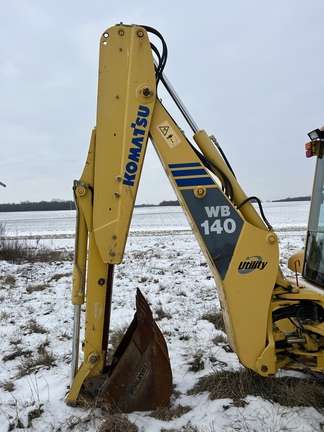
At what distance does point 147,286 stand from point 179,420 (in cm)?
478

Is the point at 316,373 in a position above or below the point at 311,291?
below

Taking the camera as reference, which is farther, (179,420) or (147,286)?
(147,286)

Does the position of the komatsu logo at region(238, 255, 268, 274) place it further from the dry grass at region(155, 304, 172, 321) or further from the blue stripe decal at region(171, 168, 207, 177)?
the dry grass at region(155, 304, 172, 321)

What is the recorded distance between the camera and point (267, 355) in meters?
2.80

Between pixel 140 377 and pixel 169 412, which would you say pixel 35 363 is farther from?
pixel 169 412

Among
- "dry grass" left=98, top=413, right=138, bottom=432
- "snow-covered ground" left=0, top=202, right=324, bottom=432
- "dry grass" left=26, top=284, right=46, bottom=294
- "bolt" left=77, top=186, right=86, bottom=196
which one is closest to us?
"dry grass" left=98, top=413, right=138, bottom=432

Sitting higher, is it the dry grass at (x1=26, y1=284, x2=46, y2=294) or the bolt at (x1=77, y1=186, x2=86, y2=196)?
the bolt at (x1=77, y1=186, x2=86, y2=196)

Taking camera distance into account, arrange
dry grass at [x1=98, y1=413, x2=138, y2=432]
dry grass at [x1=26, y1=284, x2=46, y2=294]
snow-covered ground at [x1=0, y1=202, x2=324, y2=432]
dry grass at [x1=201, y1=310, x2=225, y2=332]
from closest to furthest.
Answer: dry grass at [x1=98, y1=413, x2=138, y2=432], snow-covered ground at [x1=0, y1=202, x2=324, y2=432], dry grass at [x1=201, y1=310, x2=225, y2=332], dry grass at [x1=26, y1=284, x2=46, y2=294]

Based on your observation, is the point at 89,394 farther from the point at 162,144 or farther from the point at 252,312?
the point at 162,144

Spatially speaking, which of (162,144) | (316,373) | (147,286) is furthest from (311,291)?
(147,286)

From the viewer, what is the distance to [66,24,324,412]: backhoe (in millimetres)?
2789

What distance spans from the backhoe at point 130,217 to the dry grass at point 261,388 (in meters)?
0.27

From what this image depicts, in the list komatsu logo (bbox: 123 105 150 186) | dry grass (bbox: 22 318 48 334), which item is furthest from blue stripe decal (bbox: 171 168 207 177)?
dry grass (bbox: 22 318 48 334)

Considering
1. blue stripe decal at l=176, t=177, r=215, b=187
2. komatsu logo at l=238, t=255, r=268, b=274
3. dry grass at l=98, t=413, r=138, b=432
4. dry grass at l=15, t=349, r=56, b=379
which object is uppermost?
blue stripe decal at l=176, t=177, r=215, b=187
